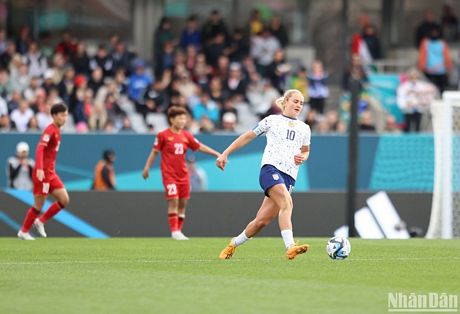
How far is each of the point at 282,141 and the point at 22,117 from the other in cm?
1214

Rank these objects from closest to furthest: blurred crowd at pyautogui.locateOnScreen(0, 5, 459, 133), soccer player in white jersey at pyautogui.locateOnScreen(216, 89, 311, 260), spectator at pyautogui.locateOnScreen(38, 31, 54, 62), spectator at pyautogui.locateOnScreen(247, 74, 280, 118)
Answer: soccer player in white jersey at pyautogui.locateOnScreen(216, 89, 311, 260)
blurred crowd at pyautogui.locateOnScreen(0, 5, 459, 133)
spectator at pyautogui.locateOnScreen(247, 74, 280, 118)
spectator at pyautogui.locateOnScreen(38, 31, 54, 62)

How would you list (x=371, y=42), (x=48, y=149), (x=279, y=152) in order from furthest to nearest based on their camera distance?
1. (x=371, y=42)
2. (x=48, y=149)
3. (x=279, y=152)

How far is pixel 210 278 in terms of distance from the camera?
12.3 m

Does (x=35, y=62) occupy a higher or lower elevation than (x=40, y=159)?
lower

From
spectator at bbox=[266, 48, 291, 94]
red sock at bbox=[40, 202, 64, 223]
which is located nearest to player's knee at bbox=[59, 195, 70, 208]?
red sock at bbox=[40, 202, 64, 223]

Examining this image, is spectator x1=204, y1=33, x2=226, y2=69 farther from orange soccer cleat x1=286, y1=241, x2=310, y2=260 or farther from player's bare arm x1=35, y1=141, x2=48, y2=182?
orange soccer cleat x1=286, y1=241, x2=310, y2=260

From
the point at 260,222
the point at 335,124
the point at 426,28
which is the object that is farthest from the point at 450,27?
the point at 260,222

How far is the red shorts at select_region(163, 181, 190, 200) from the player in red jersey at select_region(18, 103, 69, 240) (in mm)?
1568

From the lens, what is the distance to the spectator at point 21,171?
76.2ft

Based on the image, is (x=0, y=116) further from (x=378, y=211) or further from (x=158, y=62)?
(x=378, y=211)

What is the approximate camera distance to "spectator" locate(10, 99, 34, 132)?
2527 cm

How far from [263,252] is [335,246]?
1907 mm

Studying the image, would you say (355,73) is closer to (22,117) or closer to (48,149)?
(22,117)

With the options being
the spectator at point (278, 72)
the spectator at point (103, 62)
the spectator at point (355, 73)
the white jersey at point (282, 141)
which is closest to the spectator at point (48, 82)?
the spectator at point (103, 62)
